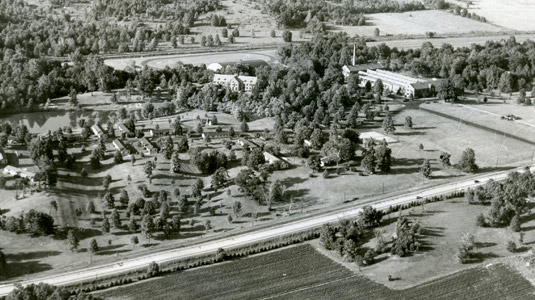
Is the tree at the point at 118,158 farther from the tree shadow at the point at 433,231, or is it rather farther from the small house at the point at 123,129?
the tree shadow at the point at 433,231

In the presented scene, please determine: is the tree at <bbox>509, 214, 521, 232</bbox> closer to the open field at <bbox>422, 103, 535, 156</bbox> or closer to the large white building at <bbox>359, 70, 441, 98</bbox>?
the open field at <bbox>422, 103, 535, 156</bbox>

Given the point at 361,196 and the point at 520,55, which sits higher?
the point at 520,55

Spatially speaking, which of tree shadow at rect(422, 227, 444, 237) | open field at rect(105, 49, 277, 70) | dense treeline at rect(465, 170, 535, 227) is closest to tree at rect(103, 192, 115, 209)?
tree shadow at rect(422, 227, 444, 237)

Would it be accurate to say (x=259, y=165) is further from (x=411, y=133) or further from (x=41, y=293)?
(x=41, y=293)

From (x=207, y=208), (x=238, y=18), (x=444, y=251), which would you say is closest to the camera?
(x=444, y=251)

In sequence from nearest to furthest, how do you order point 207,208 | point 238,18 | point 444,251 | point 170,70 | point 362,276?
point 362,276, point 444,251, point 207,208, point 170,70, point 238,18

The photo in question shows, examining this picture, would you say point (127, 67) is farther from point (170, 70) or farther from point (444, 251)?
point (444, 251)

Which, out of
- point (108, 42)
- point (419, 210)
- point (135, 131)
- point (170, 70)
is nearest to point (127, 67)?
point (170, 70)
